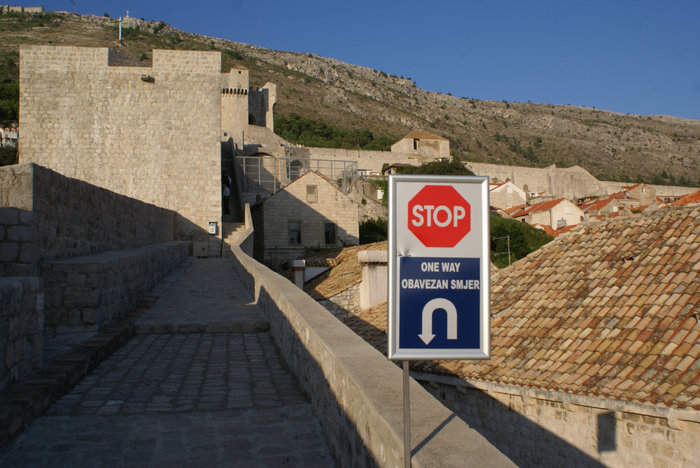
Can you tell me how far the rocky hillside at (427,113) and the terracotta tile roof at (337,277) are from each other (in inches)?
2737

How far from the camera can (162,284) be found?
40.3 feet

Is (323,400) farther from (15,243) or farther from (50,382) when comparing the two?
(15,243)

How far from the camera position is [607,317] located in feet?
31.6

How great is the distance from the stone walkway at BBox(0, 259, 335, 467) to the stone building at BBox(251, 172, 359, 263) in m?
21.5

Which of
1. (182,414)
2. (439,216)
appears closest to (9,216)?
(182,414)

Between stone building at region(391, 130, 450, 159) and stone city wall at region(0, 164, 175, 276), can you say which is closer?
stone city wall at region(0, 164, 175, 276)

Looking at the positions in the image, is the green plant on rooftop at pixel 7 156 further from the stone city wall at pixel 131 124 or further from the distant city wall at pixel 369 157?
the distant city wall at pixel 369 157

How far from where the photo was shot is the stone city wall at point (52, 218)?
5734 mm

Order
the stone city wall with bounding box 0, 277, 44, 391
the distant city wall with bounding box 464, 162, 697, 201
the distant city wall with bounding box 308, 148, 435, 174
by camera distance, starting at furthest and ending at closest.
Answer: the distant city wall with bounding box 464, 162, 697, 201
the distant city wall with bounding box 308, 148, 435, 174
the stone city wall with bounding box 0, 277, 44, 391

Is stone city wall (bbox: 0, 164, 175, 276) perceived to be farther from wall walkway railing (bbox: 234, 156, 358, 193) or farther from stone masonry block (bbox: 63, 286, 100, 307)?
wall walkway railing (bbox: 234, 156, 358, 193)

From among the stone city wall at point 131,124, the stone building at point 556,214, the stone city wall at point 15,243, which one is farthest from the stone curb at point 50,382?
the stone building at point 556,214

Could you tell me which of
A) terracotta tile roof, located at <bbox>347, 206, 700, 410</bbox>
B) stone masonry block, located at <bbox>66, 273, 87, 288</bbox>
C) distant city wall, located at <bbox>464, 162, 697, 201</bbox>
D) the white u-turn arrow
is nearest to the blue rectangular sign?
the white u-turn arrow

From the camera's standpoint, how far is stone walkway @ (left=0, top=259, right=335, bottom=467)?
364 centimetres

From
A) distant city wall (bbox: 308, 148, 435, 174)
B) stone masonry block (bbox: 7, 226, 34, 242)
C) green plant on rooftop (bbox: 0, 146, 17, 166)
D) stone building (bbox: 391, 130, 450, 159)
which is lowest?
stone masonry block (bbox: 7, 226, 34, 242)
